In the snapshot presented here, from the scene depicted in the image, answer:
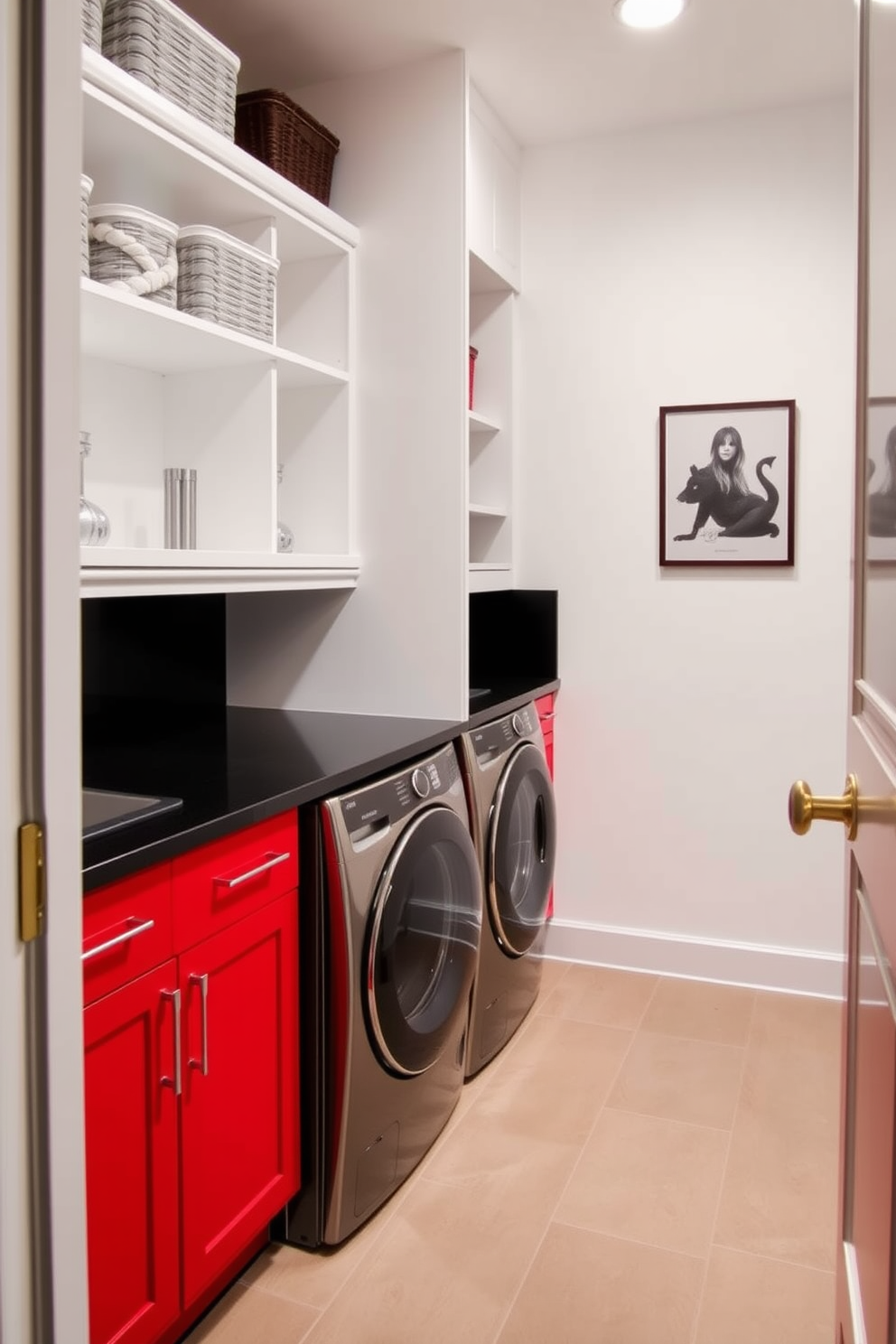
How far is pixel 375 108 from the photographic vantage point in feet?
8.42

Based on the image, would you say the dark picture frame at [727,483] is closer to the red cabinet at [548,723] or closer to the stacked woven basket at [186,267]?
the red cabinet at [548,723]

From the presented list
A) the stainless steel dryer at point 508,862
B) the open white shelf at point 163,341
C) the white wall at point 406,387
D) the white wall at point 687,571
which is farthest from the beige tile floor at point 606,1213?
the open white shelf at point 163,341

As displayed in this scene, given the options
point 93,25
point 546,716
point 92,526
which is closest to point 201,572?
point 92,526

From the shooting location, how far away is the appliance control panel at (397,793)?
6.21 ft

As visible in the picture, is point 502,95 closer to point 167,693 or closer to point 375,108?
point 375,108

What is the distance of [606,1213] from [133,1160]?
103cm

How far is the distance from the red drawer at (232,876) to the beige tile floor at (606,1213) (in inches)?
27.9

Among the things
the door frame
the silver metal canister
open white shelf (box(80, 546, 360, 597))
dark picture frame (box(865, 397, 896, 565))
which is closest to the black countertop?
open white shelf (box(80, 546, 360, 597))

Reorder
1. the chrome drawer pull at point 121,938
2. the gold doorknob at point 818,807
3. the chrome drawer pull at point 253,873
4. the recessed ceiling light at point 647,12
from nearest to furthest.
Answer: the gold doorknob at point 818,807
the chrome drawer pull at point 121,938
the chrome drawer pull at point 253,873
the recessed ceiling light at point 647,12

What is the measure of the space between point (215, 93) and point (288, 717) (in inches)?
54.9

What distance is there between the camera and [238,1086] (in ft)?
5.56

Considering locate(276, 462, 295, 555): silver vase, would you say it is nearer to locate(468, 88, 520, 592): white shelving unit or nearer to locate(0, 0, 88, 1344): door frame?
locate(468, 88, 520, 592): white shelving unit

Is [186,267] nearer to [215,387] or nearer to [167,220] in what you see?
[167,220]

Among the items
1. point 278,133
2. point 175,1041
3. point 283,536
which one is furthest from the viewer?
point 283,536
